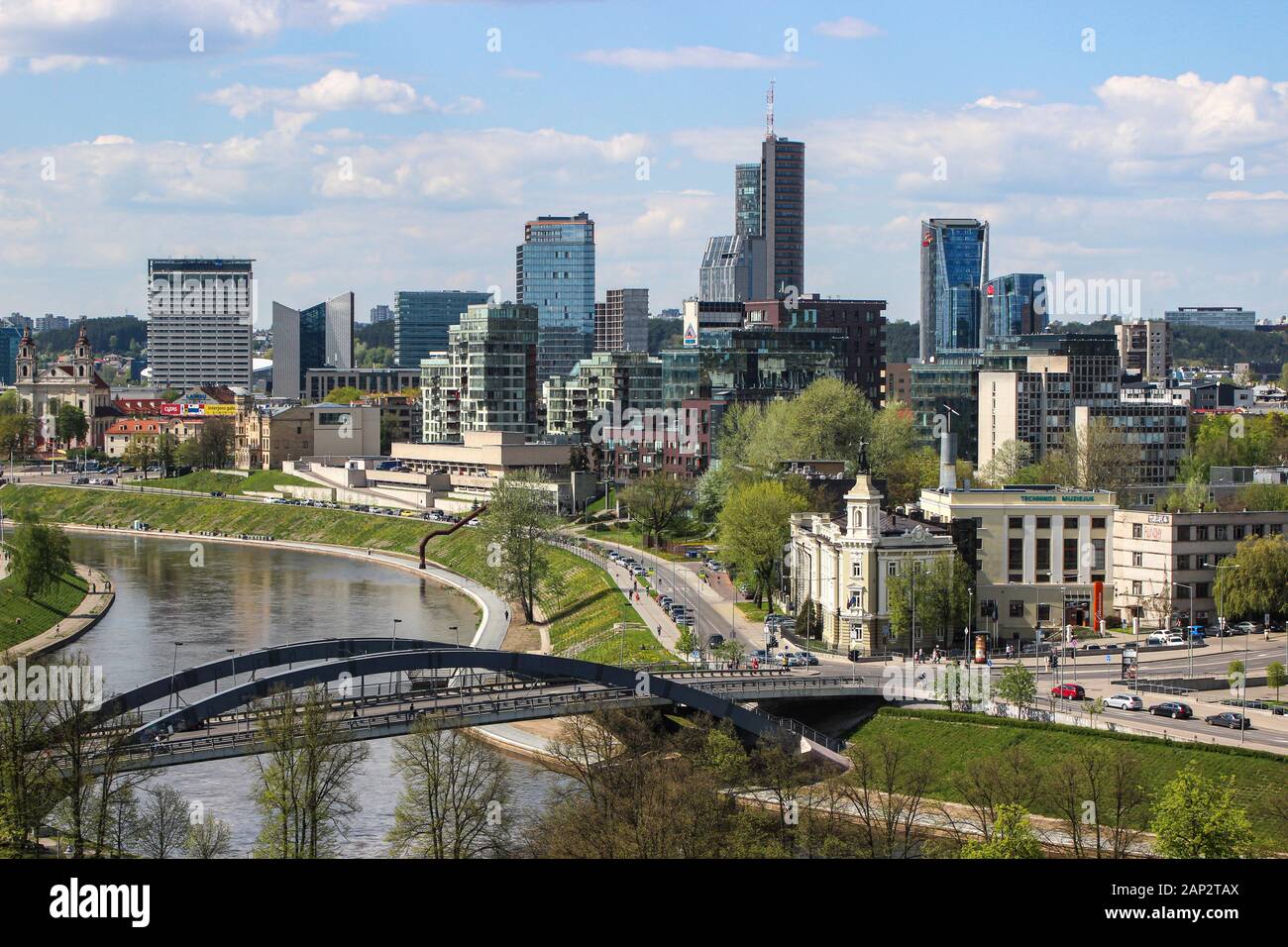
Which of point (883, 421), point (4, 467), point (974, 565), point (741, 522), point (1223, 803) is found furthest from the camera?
point (4, 467)

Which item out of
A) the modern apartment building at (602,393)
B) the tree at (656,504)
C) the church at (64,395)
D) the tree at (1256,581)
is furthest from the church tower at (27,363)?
the tree at (1256,581)

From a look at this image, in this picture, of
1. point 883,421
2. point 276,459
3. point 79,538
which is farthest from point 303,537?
point 883,421

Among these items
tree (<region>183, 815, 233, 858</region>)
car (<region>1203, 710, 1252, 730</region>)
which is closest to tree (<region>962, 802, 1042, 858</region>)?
car (<region>1203, 710, 1252, 730</region>)

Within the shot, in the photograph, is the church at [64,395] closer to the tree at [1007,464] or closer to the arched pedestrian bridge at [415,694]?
the tree at [1007,464]

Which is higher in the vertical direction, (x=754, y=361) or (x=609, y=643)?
(x=754, y=361)

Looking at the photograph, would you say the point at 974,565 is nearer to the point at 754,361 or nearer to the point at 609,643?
the point at 609,643
